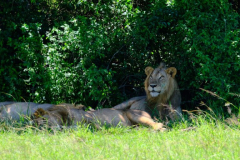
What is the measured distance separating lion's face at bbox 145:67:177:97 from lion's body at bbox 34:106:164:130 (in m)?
0.72

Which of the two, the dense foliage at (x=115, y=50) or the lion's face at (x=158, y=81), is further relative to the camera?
the dense foliage at (x=115, y=50)

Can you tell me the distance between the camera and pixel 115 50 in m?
9.09

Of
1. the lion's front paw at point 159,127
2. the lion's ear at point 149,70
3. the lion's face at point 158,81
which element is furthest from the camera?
the lion's ear at point 149,70

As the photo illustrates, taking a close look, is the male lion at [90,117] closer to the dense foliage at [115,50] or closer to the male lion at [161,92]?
the male lion at [161,92]

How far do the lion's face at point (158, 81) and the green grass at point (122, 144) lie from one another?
4.92 feet

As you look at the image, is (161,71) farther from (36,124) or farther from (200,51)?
(36,124)

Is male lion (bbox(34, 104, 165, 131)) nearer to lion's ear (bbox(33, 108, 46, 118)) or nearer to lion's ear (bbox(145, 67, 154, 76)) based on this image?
lion's ear (bbox(33, 108, 46, 118))

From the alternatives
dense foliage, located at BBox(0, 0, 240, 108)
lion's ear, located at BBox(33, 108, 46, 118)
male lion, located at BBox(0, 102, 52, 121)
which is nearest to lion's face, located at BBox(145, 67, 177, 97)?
dense foliage, located at BBox(0, 0, 240, 108)

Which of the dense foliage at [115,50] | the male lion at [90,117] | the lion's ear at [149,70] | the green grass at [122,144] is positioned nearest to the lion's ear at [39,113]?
the male lion at [90,117]

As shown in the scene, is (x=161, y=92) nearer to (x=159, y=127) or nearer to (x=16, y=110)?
(x=159, y=127)

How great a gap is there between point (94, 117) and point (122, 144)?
1584 mm

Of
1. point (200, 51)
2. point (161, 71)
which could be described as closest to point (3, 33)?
point (161, 71)

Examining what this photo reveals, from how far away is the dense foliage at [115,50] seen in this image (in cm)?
803

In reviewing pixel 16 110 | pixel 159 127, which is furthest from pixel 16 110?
pixel 159 127
